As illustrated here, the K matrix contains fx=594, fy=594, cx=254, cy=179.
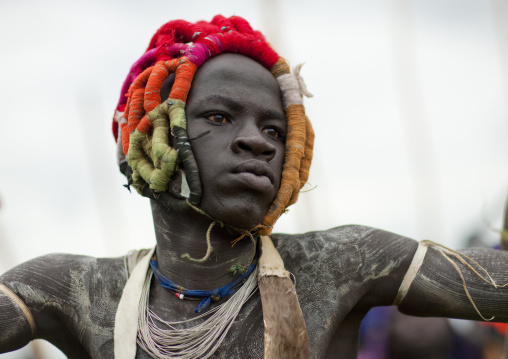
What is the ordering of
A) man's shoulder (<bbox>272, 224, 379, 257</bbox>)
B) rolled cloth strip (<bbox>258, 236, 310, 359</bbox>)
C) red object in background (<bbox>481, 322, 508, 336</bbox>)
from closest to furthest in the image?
rolled cloth strip (<bbox>258, 236, 310, 359</bbox>)
man's shoulder (<bbox>272, 224, 379, 257</bbox>)
red object in background (<bbox>481, 322, 508, 336</bbox>)

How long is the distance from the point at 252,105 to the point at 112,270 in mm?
1106

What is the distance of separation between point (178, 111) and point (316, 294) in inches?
42.3

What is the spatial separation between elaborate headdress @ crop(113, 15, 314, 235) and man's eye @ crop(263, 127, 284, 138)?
6 cm

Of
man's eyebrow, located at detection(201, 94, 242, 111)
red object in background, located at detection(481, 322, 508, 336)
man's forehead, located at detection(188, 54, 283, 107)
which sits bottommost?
red object in background, located at detection(481, 322, 508, 336)

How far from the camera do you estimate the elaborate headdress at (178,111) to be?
2703 mm

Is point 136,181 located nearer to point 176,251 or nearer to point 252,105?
point 176,251

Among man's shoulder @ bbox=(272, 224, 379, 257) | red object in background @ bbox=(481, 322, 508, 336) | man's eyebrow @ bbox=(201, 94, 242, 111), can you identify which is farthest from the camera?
red object in background @ bbox=(481, 322, 508, 336)

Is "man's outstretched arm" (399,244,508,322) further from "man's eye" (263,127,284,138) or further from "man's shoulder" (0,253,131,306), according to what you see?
"man's shoulder" (0,253,131,306)

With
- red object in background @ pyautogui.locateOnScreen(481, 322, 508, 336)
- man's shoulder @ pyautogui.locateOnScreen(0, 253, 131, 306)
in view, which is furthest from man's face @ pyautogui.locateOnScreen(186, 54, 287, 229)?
red object in background @ pyautogui.locateOnScreen(481, 322, 508, 336)

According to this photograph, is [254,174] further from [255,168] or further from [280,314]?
[280,314]

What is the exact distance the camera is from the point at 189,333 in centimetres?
270

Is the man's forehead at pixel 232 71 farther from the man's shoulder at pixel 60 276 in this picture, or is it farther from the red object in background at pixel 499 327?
the red object in background at pixel 499 327

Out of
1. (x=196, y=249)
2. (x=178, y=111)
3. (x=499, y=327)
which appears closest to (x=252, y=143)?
(x=178, y=111)

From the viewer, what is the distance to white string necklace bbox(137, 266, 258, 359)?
266cm
